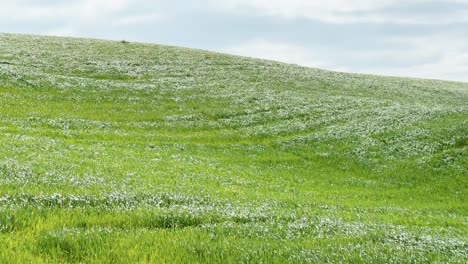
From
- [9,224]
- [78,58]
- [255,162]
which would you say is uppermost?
[78,58]

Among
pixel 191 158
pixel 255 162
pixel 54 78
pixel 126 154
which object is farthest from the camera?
pixel 54 78

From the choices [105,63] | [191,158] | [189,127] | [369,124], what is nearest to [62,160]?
[191,158]

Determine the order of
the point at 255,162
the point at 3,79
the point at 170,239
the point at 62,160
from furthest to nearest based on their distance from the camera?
the point at 3,79 → the point at 255,162 → the point at 62,160 → the point at 170,239

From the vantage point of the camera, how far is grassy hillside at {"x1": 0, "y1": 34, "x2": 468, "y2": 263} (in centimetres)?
1001

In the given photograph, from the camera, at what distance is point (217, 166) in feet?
98.9

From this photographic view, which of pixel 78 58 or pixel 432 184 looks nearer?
pixel 432 184

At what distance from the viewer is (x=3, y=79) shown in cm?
5281

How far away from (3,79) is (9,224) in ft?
158

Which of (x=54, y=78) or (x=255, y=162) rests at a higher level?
(x=54, y=78)

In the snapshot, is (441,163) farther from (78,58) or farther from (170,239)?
(78,58)

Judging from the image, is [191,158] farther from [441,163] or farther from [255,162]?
[441,163]

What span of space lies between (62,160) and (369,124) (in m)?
31.1

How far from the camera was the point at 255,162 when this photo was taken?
33.7 metres

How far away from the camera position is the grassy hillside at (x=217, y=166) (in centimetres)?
1001
